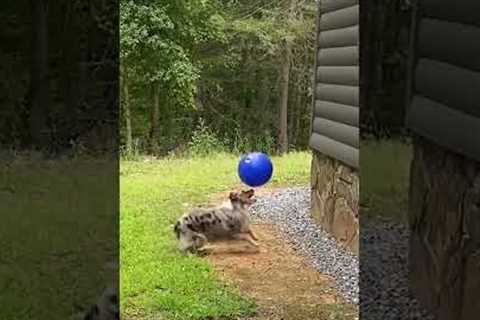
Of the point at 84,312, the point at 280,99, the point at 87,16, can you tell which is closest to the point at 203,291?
the point at 84,312

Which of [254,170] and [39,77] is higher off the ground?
[39,77]

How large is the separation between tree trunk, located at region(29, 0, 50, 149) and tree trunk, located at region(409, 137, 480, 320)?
3.28 ft

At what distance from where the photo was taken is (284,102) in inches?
452

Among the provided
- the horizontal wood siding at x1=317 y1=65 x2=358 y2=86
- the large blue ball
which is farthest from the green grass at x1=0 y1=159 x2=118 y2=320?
the large blue ball

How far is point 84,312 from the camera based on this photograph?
2.11m

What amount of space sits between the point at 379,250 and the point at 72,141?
0.89m

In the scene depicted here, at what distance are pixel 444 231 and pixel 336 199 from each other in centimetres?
404

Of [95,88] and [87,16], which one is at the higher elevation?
[87,16]

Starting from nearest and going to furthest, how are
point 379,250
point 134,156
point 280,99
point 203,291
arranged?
1. point 379,250
2. point 203,291
3. point 134,156
4. point 280,99

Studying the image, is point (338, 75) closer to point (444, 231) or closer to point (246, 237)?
point (246, 237)

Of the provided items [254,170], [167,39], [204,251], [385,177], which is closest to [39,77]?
[385,177]

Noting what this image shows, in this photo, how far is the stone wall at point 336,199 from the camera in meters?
5.32

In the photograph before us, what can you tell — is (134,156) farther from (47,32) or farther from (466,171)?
(466,171)

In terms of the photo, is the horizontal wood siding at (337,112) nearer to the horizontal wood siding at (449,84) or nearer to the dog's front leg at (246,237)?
the dog's front leg at (246,237)
